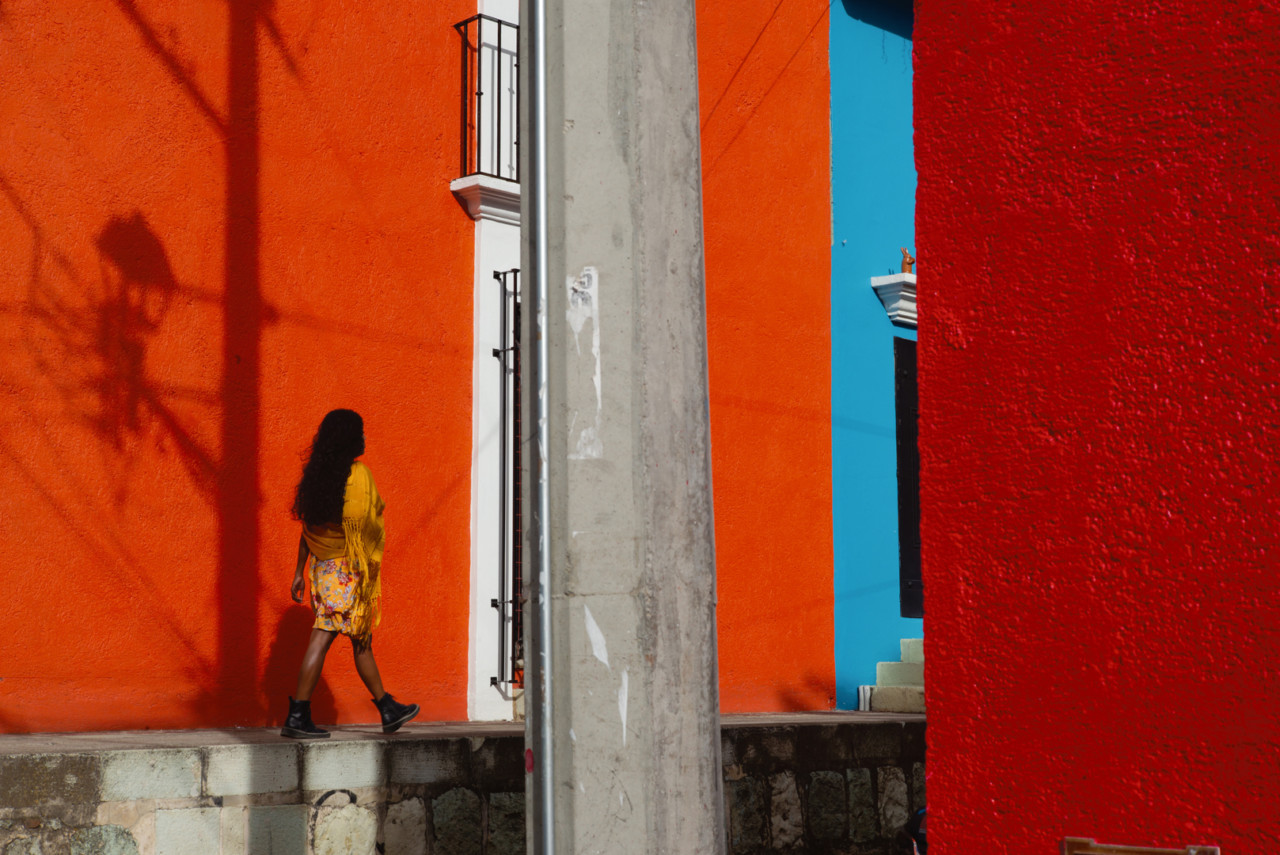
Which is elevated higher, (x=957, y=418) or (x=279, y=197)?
(x=279, y=197)

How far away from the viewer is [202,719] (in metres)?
6.71

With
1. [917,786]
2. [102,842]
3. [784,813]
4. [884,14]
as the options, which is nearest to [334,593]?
[102,842]

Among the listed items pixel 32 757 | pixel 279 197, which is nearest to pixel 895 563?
pixel 279 197

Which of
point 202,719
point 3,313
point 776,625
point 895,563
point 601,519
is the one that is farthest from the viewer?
point 895,563

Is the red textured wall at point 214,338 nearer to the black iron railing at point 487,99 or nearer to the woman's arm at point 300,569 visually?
the black iron railing at point 487,99

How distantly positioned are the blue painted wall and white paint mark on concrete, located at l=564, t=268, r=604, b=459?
27.1 feet

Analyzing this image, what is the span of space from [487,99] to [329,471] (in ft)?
10.2

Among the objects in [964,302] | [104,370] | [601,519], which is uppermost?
[104,370]

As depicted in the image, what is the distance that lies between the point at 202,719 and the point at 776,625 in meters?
4.27

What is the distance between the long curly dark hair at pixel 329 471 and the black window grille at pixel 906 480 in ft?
18.2

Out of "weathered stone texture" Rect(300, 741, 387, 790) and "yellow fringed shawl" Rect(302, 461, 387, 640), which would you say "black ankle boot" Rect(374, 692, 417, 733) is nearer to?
"yellow fringed shawl" Rect(302, 461, 387, 640)

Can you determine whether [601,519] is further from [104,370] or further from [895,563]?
[895,563]

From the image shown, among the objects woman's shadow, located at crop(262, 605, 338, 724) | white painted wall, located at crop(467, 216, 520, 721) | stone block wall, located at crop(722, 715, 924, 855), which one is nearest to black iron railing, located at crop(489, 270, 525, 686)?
white painted wall, located at crop(467, 216, 520, 721)

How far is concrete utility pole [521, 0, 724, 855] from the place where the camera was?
1.94m
